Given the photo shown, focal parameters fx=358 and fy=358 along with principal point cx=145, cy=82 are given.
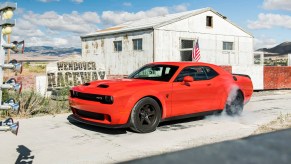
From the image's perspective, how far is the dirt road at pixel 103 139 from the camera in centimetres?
548

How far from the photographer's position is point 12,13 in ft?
9.68

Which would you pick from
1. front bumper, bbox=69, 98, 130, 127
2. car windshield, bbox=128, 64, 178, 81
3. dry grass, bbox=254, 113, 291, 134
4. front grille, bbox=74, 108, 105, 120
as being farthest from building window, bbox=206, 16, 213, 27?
front bumper, bbox=69, 98, 130, 127

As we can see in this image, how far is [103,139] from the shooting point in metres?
6.54

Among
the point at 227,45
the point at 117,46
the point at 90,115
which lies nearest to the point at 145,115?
the point at 90,115

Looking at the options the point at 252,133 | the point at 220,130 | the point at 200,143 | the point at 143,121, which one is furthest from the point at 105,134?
the point at 252,133

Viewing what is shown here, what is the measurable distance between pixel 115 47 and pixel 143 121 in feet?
47.9

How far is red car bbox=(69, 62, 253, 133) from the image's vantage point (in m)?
6.60

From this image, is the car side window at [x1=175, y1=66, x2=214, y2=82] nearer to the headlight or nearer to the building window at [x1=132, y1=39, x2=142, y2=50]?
the headlight

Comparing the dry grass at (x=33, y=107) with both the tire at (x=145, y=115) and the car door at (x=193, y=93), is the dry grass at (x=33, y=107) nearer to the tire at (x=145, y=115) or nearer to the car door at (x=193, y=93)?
the tire at (x=145, y=115)

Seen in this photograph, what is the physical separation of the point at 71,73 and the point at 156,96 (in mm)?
7271

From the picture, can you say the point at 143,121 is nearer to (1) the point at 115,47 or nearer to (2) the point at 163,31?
(2) the point at 163,31

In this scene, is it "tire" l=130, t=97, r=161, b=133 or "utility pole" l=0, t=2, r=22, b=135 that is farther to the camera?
"tire" l=130, t=97, r=161, b=133

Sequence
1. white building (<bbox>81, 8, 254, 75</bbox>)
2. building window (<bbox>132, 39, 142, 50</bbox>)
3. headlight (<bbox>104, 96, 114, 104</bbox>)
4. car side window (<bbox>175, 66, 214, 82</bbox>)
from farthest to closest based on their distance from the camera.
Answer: building window (<bbox>132, 39, 142, 50</bbox>) → white building (<bbox>81, 8, 254, 75</bbox>) → car side window (<bbox>175, 66, 214, 82</bbox>) → headlight (<bbox>104, 96, 114, 104</bbox>)

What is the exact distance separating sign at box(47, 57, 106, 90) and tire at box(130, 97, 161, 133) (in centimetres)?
623
